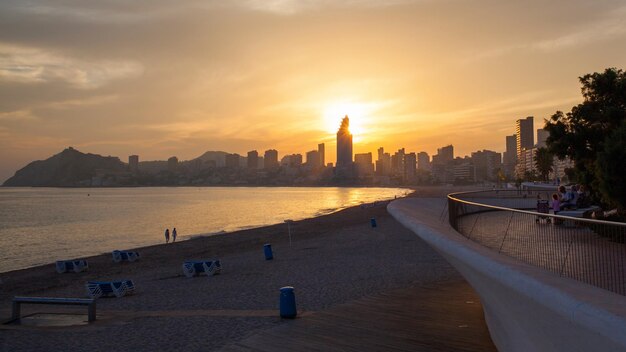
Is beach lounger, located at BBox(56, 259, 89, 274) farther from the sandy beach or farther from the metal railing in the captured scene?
the metal railing

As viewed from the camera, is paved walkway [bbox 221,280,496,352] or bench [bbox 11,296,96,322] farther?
bench [bbox 11,296,96,322]

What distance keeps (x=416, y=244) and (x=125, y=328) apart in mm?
16325

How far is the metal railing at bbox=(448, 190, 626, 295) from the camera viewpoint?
385 centimetres

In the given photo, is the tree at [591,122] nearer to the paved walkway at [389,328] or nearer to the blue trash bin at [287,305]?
the paved walkway at [389,328]

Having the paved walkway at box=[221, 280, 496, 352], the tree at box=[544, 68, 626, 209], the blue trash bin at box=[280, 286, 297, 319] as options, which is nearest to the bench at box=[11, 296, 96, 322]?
the blue trash bin at box=[280, 286, 297, 319]

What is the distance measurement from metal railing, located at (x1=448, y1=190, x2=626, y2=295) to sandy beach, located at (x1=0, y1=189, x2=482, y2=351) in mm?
5526

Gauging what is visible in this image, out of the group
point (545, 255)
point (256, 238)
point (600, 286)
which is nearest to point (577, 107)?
point (545, 255)

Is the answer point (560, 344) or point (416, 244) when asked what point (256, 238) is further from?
point (560, 344)

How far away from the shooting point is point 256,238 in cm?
4088

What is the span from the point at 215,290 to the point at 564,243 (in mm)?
13661

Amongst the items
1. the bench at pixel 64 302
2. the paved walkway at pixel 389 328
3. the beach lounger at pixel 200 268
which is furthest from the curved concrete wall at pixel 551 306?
the beach lounger at pixel 200 268

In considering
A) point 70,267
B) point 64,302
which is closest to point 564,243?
point 64,302

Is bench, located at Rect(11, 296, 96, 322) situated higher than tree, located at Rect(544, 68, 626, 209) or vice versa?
tree, located at Rect(544, 68, 626, 209)

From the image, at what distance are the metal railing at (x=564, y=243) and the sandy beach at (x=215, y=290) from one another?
5526mm
